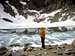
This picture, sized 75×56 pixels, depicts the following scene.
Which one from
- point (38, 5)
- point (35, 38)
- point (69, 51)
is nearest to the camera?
point (69, 51)

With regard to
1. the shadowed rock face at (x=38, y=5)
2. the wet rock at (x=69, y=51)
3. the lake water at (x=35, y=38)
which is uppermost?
the shadowed rock face at (x=38, y=5)

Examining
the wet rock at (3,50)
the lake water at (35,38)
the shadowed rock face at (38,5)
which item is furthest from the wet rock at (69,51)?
the shadowed rock face at (38,5)

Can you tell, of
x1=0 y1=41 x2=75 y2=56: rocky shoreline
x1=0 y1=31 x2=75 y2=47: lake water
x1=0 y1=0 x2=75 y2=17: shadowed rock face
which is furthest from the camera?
x1=0 y1=0 x2=75 y2=17: shadowed rock face

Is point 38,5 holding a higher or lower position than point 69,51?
higher

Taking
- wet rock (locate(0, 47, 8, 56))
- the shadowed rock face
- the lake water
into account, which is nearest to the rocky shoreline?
wet rock (locate(0, 47, 8, 56))

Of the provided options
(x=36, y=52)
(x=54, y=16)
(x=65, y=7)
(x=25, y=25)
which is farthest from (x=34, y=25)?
(x=36, y=52)

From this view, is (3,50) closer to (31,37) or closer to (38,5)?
Result: (31,37)

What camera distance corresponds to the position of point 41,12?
3.69 meters

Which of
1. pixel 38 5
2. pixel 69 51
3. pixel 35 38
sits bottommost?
pixel 69 51

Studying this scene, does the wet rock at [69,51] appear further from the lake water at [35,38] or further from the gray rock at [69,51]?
the lake water at [35,38]

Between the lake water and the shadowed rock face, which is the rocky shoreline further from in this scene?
the shadowed rock face

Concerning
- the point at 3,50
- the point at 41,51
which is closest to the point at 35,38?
the point at 41,51

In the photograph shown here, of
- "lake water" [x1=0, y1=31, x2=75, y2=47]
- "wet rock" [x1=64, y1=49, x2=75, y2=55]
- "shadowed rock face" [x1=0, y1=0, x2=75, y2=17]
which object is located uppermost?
"shadowed rock face" [x1=0, y1=0, x2=75, y2=17]

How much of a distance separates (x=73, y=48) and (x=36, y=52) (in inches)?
22.0
